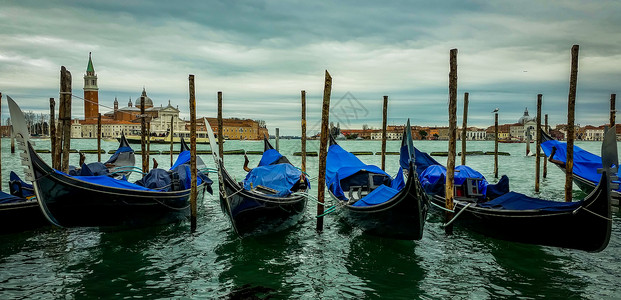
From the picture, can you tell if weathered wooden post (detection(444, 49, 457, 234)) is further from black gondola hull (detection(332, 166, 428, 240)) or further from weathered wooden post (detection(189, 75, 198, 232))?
weathered wooden post (detection(189, 75, 198, 232))

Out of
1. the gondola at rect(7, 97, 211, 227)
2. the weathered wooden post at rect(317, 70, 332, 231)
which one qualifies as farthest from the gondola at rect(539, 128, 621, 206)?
the gondola at rect(7, 97, 211, 227)

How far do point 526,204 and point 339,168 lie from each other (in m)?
4.13

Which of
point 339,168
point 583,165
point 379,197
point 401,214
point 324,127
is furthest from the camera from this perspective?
point 583,165

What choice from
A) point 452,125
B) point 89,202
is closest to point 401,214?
point 452,125

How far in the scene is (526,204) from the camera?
19.5ft

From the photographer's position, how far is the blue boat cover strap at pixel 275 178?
783cm

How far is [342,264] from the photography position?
5.71m

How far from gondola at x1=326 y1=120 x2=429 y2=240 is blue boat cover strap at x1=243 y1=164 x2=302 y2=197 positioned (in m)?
0.81

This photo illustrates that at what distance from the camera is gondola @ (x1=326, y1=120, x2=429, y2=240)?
5.50 meters

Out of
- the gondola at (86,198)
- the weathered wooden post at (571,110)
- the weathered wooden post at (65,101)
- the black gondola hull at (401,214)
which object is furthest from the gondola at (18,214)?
Answer: the weathered wooden post at (571,110)

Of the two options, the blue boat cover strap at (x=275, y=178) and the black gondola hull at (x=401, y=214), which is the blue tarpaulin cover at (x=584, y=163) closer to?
the black gondola hull at (x=401, y=214)

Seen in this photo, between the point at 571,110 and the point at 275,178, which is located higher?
the point at 571,110

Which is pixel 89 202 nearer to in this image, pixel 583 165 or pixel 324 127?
pixel 324 127

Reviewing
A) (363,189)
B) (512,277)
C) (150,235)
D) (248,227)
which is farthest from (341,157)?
(512,277)
